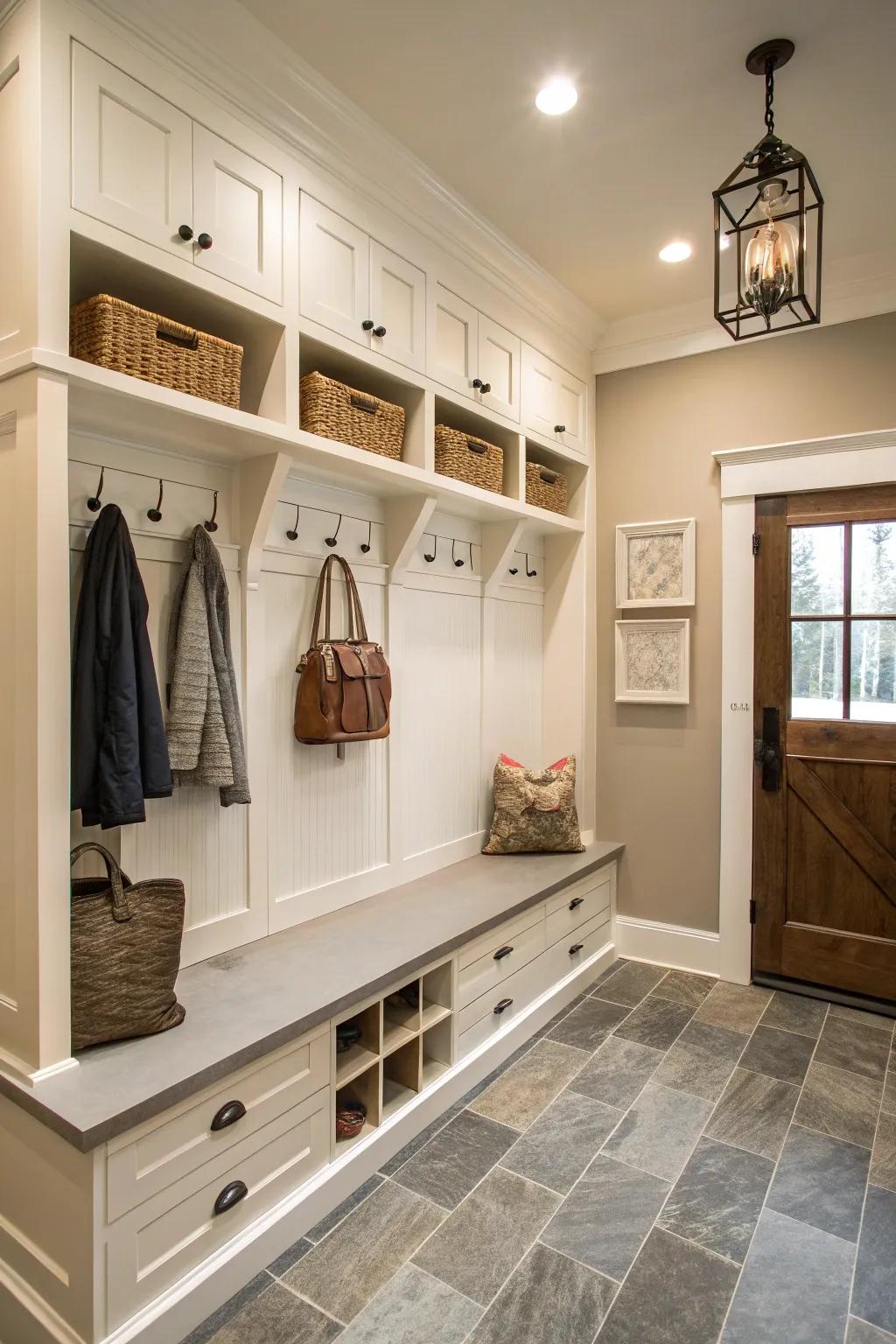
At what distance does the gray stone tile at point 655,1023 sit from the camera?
2.97 metres

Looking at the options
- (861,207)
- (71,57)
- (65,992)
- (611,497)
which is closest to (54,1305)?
(65,992)

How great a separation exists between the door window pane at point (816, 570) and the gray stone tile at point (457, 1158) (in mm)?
2329

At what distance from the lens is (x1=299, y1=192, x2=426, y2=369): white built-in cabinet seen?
2.26 meters

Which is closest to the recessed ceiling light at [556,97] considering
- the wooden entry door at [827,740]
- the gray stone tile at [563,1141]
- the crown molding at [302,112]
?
the crown molding at [302,112]

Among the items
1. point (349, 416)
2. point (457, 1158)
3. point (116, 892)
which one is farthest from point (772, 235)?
point (457, 1158)

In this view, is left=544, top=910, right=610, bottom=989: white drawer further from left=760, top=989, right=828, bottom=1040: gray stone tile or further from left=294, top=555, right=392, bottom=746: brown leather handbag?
left=294, top=555, right=392, bottom=746: brown leather handbag

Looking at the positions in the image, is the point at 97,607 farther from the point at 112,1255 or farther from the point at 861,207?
the point at 861,207

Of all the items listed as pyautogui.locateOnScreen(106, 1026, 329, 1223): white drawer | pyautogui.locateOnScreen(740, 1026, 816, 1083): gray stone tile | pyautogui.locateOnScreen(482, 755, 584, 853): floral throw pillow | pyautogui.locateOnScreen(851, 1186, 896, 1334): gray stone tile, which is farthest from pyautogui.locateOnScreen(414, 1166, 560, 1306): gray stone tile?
pyautogui.locateOnScreen(482, 755, 584, 853): floral throw pillow

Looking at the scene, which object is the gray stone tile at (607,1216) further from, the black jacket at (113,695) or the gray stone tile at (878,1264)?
the black jacket at (113,695)

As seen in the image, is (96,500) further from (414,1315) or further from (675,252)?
(675,252)

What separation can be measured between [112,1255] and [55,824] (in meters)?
0.83

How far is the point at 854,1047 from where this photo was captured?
2922 mm

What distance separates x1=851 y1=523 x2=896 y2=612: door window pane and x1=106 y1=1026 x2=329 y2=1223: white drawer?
2.63m

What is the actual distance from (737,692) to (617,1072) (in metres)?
1.64
